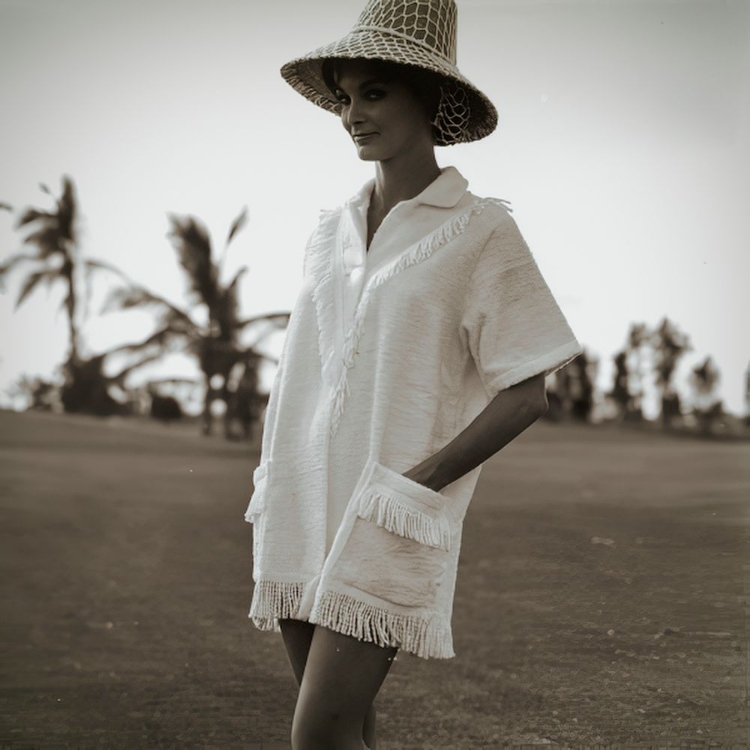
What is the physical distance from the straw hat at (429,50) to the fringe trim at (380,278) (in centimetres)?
24

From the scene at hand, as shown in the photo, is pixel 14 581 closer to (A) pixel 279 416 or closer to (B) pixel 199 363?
(B) pixel 199 363

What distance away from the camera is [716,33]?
14.3ft

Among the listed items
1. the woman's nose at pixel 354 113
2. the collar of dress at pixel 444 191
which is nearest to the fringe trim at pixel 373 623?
the collar of dress at pixel 444 191

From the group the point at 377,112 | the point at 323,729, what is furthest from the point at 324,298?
the point at 323,729

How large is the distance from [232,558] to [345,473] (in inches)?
141

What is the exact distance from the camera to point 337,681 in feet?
5.55

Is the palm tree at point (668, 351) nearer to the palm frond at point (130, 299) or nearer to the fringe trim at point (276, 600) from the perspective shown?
the palm frond at point (130, 299)

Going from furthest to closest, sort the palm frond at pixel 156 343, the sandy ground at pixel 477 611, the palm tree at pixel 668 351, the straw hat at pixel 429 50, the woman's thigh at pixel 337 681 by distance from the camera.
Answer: the palm frond at pixel 156 343, the palm tree at pixel 668 351, the sandy ground at pixel 477 611, the straw hat at pixel 429 50, the woman's thigh at pixel 337 681

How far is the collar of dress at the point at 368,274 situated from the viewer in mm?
1790

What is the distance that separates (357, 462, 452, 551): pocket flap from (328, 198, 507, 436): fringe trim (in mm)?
130

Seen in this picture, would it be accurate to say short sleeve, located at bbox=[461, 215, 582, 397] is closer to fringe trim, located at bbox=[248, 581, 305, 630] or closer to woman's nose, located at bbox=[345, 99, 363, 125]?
woman's nose, located at bbox=[345, 99, 363, 125]

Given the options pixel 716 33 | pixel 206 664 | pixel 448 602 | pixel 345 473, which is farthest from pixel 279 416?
pixel 716 33

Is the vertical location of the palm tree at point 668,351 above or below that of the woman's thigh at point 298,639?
above

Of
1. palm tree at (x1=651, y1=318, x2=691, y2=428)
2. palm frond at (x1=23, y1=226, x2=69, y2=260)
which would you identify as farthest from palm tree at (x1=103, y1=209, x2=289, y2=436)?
palm tree at (x1=651, y1=318, x2=691, y2=428)
